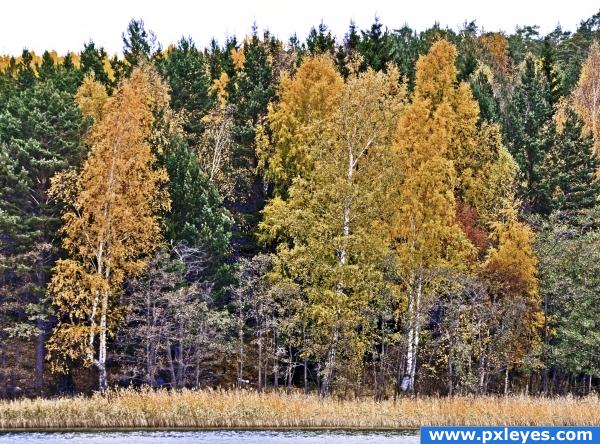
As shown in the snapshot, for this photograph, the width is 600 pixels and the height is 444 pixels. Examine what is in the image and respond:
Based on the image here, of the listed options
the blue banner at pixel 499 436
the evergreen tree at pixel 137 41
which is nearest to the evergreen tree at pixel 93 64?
the evergreen tree at pixel 137 41

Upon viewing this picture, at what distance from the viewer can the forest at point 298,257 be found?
45.9 metres

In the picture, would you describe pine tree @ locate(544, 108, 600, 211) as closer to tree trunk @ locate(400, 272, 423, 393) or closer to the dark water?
tree trunk @ locate(400, 272, 423, 393)

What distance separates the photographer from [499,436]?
24.9m

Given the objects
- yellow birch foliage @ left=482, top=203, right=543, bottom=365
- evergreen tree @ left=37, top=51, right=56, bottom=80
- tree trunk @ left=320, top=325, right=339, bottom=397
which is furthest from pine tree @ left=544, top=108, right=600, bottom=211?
evergreen tree @ left=37, top=51, right=56, bottom=80

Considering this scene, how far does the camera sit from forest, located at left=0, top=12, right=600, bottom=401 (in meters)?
45.9

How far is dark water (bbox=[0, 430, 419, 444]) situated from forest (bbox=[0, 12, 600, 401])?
27.3 ft

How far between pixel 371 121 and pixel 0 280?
65.3 ft

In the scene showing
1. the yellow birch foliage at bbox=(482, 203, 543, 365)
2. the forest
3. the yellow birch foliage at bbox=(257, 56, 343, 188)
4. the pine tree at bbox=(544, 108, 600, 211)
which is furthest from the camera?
the pine tree at bbox=(544, 108, 600, 211)

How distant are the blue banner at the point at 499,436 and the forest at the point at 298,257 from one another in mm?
16917

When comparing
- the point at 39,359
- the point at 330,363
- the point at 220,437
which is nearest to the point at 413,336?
the point at 330,363

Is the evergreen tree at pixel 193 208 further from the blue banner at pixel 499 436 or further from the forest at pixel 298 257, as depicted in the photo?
the blue banner at pixel 499 436

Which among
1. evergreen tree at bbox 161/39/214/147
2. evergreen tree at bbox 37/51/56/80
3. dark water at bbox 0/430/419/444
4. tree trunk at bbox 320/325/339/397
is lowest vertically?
dark water at bbox 0/430/419/444

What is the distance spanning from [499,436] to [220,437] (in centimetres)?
1171

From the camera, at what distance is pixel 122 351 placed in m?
48.6
